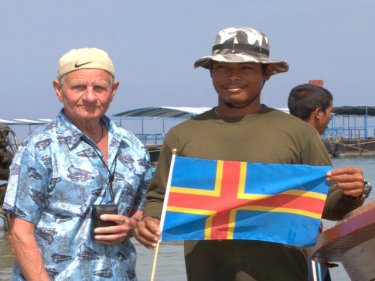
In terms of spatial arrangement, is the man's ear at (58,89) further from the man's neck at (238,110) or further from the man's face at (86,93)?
the man's neck at (238,110)

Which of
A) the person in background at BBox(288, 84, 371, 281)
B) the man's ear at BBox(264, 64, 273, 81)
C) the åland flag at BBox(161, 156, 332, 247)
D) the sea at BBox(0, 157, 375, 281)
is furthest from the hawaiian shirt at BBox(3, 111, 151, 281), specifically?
the sea at BBox(0, 157, 375, 281)

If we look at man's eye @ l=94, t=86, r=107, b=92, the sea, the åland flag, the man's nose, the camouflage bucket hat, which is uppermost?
the camouflage bucket hat

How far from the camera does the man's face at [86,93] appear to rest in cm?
366

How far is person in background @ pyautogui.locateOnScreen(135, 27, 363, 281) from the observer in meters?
3.68

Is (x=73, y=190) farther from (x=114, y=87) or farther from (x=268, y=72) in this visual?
(x=268, y=72)

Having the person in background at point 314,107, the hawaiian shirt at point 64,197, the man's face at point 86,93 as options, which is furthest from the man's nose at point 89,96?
the person in background at point 314,107

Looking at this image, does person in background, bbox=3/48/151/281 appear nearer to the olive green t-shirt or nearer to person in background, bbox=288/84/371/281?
the olive green t-shirt

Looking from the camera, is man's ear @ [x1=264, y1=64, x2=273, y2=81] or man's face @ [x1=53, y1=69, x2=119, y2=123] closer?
man's face @ [x1=53, y1=69, x2=119, y2=123]

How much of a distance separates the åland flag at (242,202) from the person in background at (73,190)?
209 mm

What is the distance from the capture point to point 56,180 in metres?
3.60

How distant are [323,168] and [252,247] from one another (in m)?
0.42

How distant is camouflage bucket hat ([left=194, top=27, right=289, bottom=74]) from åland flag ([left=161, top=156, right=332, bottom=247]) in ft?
1.38

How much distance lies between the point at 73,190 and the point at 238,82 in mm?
792

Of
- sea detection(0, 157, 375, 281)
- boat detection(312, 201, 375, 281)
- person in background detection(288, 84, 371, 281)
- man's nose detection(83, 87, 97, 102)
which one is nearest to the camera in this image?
boat detection(312, 201, 375, 281)
